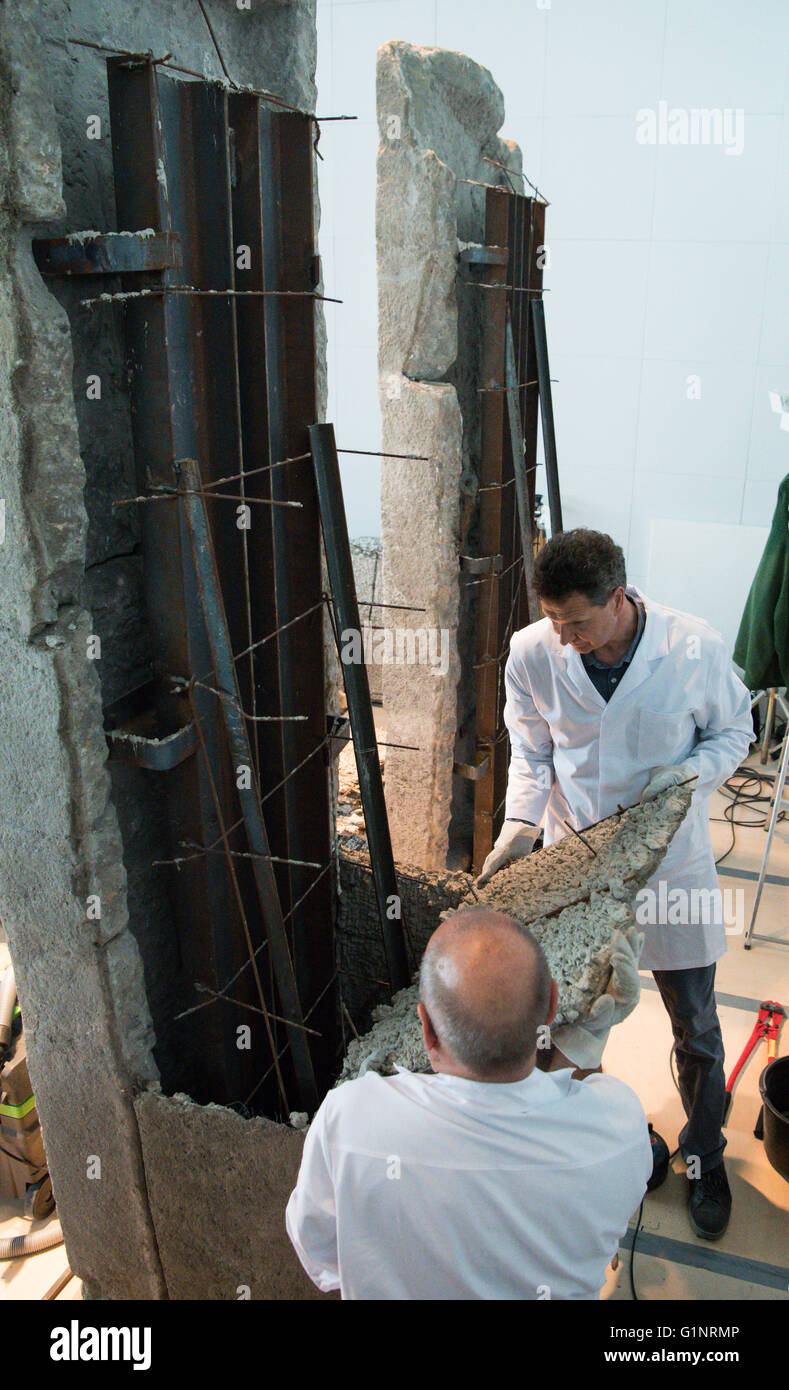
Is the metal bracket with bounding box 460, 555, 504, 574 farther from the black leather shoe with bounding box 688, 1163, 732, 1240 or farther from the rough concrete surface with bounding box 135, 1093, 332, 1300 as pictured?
the rough concrete surface with bounding box 135, 1093, 332, 1300

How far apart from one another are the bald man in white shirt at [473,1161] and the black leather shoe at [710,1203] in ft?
5.56


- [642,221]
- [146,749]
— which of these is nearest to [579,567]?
[146,749]

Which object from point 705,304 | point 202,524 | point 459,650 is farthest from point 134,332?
point 705,304

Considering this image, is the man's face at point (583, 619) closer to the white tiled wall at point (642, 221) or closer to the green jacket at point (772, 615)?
the green jacket at point (772, 615)

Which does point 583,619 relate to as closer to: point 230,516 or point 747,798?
point 230,516

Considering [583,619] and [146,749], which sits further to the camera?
[583,619]

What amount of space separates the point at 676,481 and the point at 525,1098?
18.5 ft

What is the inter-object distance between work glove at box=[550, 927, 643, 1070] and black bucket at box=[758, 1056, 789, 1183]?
51.0 inches

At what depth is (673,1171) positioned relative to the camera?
3.34 meters

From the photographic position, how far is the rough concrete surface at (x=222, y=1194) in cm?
226

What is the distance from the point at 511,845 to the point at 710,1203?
4.14 ft

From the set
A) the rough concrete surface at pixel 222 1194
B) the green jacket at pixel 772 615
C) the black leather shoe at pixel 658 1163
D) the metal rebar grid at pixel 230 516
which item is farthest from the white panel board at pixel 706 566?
the rough concrete surface at pixel 222 1194

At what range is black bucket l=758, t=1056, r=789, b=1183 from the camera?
323 cm

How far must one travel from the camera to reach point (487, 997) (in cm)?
158
